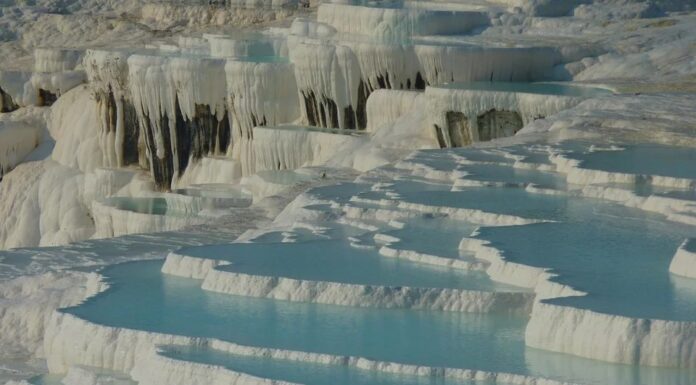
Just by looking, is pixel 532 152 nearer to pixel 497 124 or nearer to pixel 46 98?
pixel 497 124

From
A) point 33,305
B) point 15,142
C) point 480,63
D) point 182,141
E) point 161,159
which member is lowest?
point 15,142

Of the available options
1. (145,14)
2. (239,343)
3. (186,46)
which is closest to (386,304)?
(239,343)

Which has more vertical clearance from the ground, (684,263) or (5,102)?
(684,263)

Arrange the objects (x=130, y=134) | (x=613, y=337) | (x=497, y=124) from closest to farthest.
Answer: (x=613, y=337)
(x=497, y=124)
(x=130, y=134)

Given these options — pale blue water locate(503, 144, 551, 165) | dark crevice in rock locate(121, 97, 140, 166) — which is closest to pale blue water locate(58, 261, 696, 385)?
pale blue water locate(503, 144, 551, 165)

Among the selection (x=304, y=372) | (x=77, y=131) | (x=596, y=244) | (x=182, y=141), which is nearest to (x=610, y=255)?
(x=596, y=244)
